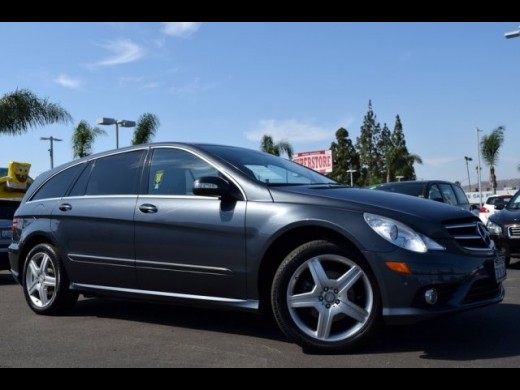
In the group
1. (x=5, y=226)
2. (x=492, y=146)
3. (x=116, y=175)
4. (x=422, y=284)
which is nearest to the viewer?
(x=422, y=284)

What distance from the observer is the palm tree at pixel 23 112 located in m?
21.9

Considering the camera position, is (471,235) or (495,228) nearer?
(471,235)

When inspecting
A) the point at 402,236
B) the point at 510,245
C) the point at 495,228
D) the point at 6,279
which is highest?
the point at 402,236

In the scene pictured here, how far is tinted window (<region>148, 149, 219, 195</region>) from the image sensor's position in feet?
17.4

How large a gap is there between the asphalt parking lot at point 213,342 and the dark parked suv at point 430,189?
17.5 ft

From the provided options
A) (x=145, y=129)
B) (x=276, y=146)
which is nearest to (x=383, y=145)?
(x=276, y=146)

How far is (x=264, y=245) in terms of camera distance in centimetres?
462

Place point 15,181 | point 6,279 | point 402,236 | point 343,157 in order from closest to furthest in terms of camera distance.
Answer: point 402,236, point 6,279, point 15,181, point 343,157

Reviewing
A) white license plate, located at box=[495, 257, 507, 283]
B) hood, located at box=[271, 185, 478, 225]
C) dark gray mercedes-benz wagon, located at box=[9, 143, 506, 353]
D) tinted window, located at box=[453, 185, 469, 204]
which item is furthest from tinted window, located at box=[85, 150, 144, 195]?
tinted window, located at box=[453, 185, 469, 204]

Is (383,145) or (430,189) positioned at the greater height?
(383,145)

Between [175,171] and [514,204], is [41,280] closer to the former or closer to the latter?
[175,171]

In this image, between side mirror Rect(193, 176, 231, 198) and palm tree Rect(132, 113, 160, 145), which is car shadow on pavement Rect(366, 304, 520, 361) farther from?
palm tree Rect(132, 113, 160, 145)

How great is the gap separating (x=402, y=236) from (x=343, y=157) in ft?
188

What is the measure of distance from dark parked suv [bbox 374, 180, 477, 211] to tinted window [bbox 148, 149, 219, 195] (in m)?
6.82
